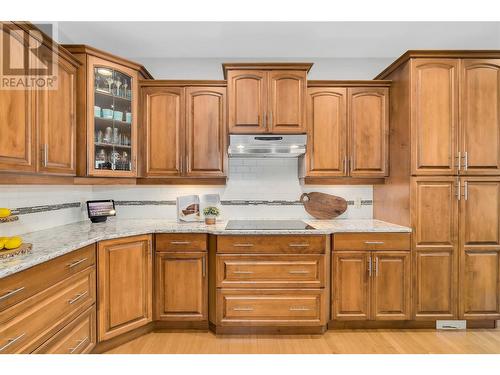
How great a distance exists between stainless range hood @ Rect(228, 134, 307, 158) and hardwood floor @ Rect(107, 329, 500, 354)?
1658mm

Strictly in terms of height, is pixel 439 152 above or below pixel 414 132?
below

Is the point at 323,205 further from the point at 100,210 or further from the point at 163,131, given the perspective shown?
the point at 100,210

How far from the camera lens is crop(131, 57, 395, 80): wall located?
3227 mm

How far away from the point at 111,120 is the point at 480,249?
135 inches

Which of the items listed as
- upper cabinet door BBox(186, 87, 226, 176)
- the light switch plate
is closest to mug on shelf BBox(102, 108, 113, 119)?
upper cabinet door BBox(186, 87, 226, 176)

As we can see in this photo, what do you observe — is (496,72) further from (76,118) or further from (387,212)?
(76,118)

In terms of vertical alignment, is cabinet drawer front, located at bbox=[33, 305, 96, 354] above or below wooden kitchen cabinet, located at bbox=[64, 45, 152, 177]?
below

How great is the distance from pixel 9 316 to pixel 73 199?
170cm

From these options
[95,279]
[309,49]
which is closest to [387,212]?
[309,49]

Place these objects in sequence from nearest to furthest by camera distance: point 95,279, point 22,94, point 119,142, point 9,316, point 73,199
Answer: point 9,316
point 22,94
point 95,279
point 119,142
point 73,199

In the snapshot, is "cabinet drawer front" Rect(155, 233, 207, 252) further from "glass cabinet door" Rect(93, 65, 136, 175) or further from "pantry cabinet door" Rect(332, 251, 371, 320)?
"pantry cabinet door" Rect(332, 251, 371, 320)

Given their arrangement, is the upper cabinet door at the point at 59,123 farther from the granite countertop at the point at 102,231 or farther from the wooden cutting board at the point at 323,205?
the wooden cutting board at the point at 323,205

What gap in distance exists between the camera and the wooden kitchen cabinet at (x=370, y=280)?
255 centimetres

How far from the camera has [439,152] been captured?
2.51 metres
